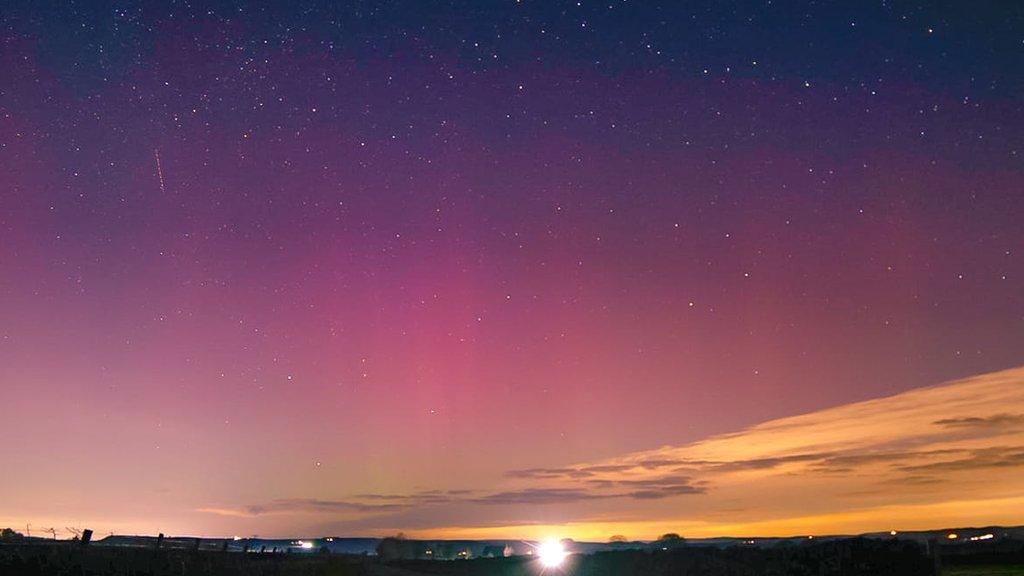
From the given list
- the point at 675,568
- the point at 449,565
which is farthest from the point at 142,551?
the point at 675,568

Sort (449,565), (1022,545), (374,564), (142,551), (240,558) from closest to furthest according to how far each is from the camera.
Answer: (142,551)
(240,558)
(374,564)
(449,565)
(1022,545)

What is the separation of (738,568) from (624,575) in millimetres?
4893

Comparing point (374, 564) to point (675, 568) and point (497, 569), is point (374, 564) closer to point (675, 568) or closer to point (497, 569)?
point (497, 569)

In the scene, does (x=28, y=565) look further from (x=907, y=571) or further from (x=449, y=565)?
(x=907, y=571)

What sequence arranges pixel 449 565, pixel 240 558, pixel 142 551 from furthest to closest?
1. pixel 449 565
2. pixel 240 558
3. pixel 142 551

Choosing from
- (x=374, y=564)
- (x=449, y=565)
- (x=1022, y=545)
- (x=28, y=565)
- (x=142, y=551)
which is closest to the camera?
(x=28, y=565)

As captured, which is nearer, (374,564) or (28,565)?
(28,565)

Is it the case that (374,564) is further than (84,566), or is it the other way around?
(374,564)

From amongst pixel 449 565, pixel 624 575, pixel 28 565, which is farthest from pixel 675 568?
pixel 28 565

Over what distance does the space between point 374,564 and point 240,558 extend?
24.9ft

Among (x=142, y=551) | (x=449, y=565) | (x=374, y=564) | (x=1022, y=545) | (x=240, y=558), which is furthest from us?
(x=1022, y=545)

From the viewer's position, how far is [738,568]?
38062 millimetres

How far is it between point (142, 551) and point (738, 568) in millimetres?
25074

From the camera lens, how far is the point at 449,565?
49156 mm
